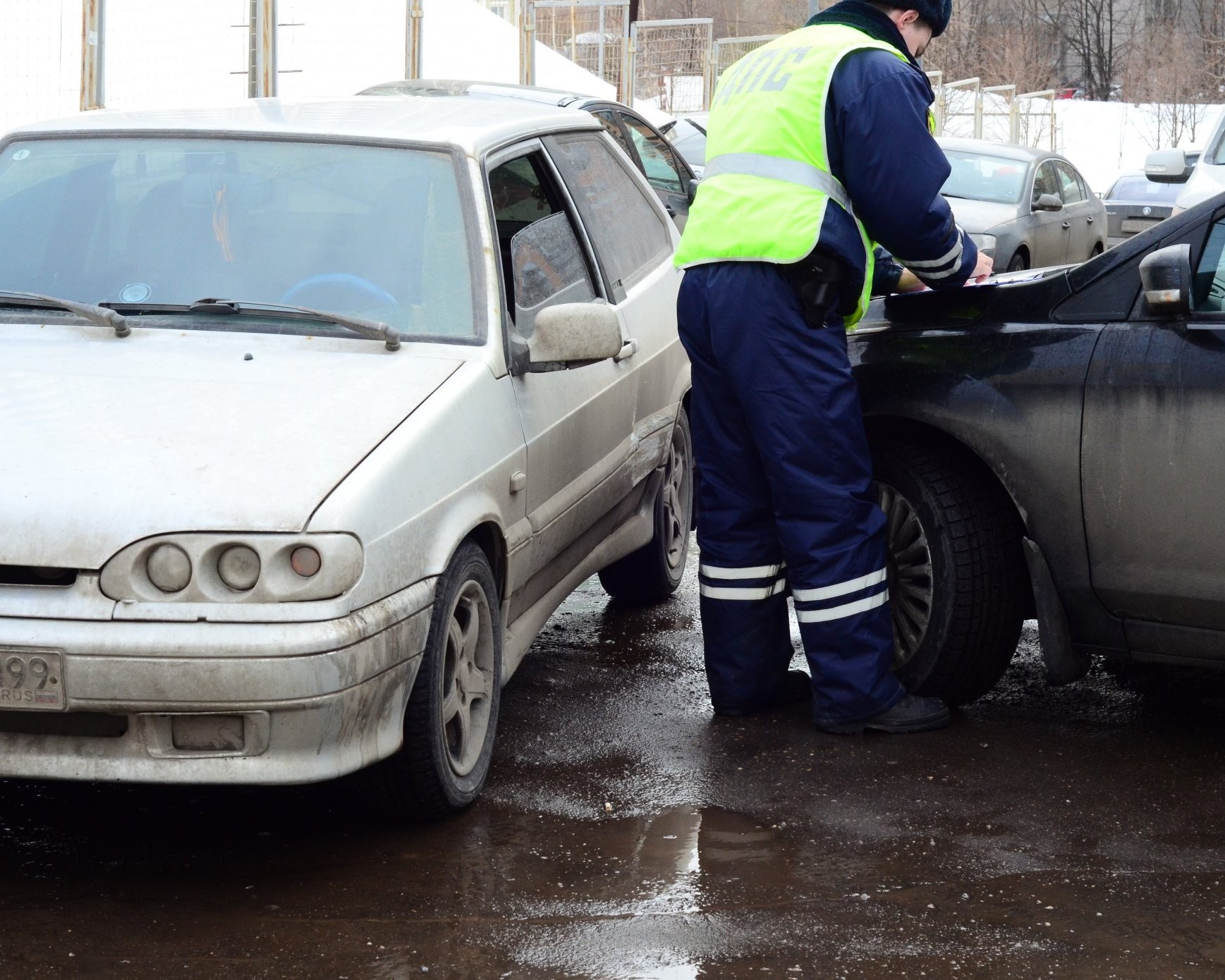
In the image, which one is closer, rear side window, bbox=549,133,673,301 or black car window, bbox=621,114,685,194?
rear side window, bbox=549,133,673,301

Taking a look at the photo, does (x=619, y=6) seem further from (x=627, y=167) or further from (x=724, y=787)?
(x=724, y=787)

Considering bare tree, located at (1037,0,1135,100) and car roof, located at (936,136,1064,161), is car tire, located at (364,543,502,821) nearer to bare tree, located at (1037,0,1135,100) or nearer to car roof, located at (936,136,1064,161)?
car roof, located at (936,136,1064,161)

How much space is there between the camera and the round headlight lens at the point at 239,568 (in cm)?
312

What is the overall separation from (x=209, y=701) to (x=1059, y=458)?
2.19m

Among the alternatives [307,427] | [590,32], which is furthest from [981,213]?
[590,32]

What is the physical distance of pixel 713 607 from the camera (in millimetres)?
4574

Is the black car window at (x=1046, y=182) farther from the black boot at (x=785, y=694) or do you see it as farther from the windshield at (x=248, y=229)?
the windshield at (x=248, y=229)

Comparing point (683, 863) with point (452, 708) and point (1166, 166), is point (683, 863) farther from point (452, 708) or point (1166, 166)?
point (1166, 166)

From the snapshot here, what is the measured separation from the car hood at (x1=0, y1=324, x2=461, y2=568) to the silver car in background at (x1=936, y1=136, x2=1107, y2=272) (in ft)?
34.4

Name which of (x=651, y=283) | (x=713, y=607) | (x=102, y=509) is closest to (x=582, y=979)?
(x=102, y=509)

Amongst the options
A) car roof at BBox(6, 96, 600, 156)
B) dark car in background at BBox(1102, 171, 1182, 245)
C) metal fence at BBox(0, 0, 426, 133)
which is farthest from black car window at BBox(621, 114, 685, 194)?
dark car in background at BBox(1102, 171, 1182, 245)

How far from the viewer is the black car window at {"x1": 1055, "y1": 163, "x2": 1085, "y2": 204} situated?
16.3 metres

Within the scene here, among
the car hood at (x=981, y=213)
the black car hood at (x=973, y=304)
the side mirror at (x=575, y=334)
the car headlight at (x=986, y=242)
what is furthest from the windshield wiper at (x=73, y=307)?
the car hood at (x=981, y=213)

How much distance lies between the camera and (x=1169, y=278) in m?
Result: 3.93
